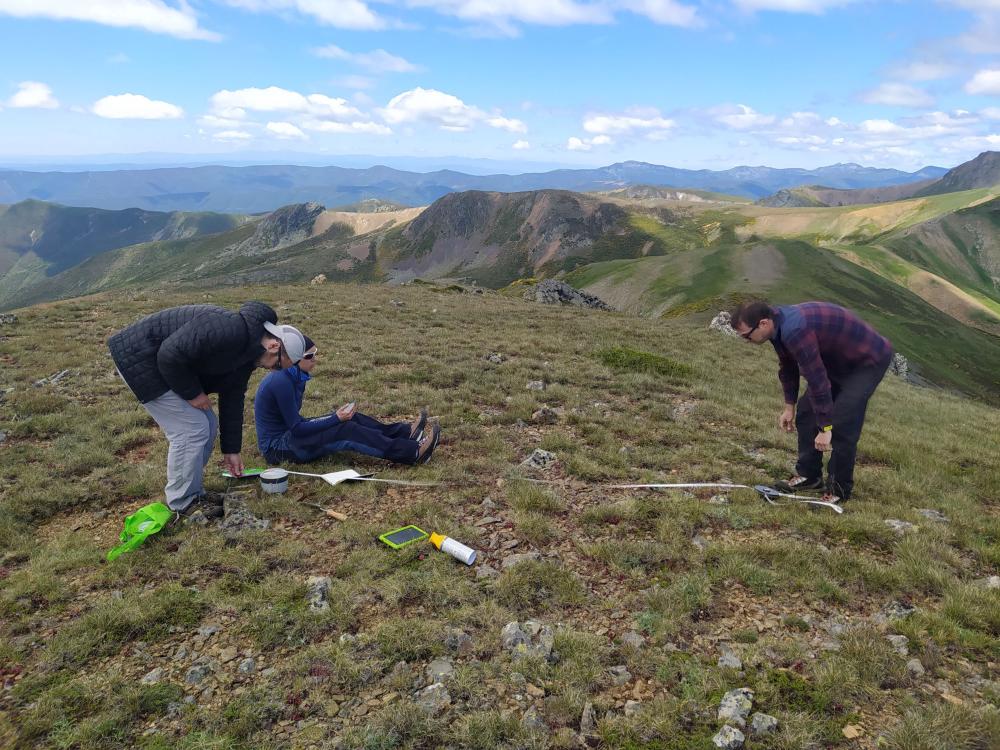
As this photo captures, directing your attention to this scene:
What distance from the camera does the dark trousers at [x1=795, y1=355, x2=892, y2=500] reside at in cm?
870

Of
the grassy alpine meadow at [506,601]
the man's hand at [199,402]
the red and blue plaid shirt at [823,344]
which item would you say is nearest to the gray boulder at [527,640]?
the grassy alpine meadow at [506,601]

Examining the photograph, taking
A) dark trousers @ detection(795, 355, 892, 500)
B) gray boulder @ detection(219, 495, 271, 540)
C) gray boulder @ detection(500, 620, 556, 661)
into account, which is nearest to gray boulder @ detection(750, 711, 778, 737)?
gray boulder @ detection(500, 620, 556, 661)

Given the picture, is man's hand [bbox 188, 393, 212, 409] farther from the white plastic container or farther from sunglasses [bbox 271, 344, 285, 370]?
the white plastic container

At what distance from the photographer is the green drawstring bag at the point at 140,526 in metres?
7.19

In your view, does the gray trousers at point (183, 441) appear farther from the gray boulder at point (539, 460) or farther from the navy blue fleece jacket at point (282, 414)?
the gray boulder at point (539, 460)

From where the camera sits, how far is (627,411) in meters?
14.4

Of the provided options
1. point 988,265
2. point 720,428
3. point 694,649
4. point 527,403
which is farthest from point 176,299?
point 988,265

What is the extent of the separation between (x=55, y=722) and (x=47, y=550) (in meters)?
3.63

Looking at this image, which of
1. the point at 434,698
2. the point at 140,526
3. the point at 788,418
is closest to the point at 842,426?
the point at 788,418

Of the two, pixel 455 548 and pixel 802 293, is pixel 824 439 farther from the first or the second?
pixel 802 293

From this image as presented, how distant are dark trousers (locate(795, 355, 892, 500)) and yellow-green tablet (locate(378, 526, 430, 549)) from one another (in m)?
7.06

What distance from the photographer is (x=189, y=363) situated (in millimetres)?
7316

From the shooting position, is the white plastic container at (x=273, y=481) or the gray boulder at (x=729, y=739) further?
the white plastic container at (x=273, y=481)

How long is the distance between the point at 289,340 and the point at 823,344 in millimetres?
8610
